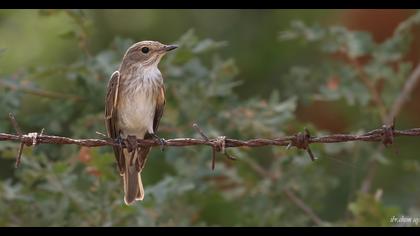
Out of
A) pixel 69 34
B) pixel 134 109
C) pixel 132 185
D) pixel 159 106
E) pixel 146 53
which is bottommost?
pixel 132 185

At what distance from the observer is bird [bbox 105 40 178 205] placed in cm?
655

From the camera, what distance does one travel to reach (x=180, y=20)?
10758mm

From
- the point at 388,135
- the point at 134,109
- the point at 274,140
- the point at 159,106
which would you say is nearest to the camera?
the point at 388,135

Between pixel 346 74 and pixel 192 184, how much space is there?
1.97 metres

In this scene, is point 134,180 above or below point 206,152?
below

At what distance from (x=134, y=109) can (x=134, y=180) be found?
0.49m

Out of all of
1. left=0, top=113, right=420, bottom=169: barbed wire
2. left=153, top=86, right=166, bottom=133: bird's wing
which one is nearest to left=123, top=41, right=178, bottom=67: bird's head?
left=153, top=86, right=166, bottom=133: bird's wing

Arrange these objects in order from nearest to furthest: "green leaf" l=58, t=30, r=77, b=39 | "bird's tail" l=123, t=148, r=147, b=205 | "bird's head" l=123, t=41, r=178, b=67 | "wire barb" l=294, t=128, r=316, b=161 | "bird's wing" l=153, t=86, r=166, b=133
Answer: "wire barb" l=294, t=128, r=316, b=161, "bird's tail" l=123, t=148, r=147, b=205, "bird's wing" l=153, t=86, r=166, b=133, "bird's head" l=123, t=41, r=178, b=67, "green leaf" l=58, t=30, r=77, b=39

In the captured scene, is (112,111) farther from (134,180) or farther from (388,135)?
(388,135)

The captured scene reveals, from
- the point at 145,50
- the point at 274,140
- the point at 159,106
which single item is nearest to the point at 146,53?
the point at 145,50

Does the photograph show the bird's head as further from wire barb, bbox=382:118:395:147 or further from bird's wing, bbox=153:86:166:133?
wire barb, bbox=382:118:395:147

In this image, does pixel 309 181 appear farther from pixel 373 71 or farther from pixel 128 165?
pixel 128 165

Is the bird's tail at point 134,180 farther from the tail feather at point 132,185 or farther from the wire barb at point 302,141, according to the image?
the wire barb at point 302,141

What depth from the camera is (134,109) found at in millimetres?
6672
